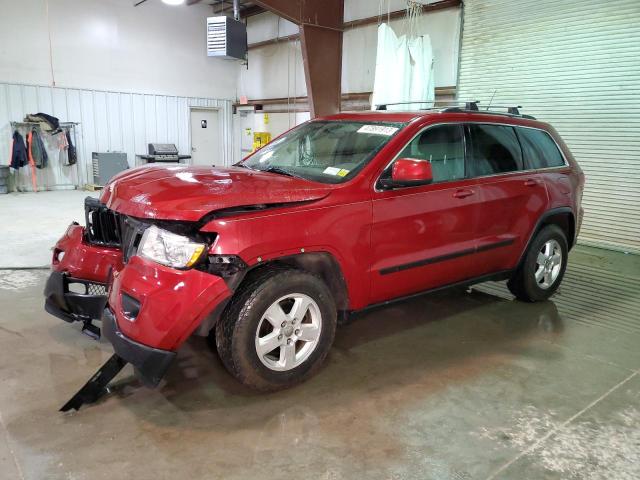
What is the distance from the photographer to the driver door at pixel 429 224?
114 inches

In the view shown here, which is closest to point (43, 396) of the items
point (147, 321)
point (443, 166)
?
point (147, 321)

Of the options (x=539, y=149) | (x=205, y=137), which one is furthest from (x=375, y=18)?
(x=205, y=137)

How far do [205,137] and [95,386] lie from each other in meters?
13.1

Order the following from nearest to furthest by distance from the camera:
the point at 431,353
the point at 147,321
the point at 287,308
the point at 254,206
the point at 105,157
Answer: the point at 147,321 < the point at 254,206 < the point at 287,308 < the point at 431,353 < the point at 105,157

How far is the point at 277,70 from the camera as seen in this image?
1298 cm

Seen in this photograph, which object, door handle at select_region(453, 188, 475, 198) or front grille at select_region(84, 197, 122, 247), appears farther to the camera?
door handle at select_region(453, 188, 475, 198)

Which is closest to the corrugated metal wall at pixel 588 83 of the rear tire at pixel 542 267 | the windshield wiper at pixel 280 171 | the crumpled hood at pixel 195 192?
the rear tire at pixel 542 267

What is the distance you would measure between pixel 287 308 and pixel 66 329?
5.95 ft

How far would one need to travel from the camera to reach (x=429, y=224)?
3090 millimetres

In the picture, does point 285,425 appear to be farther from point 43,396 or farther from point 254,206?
point 43,396

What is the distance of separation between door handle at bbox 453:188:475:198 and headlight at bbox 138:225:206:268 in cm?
179

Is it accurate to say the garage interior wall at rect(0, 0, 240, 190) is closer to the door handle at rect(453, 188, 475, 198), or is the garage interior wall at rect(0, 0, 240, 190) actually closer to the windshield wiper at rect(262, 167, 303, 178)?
the windshield wiper at rect(262, 167, 303, 178)

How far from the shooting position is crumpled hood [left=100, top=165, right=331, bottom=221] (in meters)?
2.26

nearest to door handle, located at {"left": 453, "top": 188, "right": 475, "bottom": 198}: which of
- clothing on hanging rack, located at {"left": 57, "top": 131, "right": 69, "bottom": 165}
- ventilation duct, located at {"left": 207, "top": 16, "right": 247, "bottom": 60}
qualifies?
ventilation duct, located at {"left": 207, "top": 16, "right": 247, "bottom": 60}
